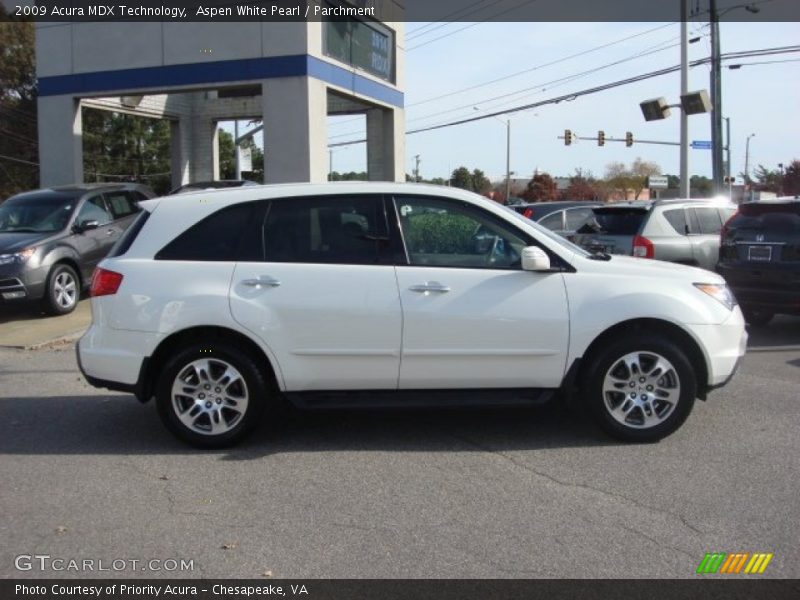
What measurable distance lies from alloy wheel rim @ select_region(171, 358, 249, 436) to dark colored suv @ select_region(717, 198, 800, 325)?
22.3ft

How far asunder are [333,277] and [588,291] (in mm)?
1749

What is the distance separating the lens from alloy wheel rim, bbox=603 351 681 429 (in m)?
5.25

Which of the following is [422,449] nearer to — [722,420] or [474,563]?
[474,563]

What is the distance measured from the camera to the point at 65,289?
1087 cm

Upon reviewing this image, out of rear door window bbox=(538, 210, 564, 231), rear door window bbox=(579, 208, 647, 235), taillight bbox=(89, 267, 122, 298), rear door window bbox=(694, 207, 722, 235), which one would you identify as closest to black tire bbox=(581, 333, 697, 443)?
taillight bbox=(89, 267, 122, 298)

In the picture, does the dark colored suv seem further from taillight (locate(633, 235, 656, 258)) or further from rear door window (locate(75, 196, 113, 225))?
rear door window (locate(75, 196, 113, 225))

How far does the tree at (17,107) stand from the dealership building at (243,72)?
24398 mm

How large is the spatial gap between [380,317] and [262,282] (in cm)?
83

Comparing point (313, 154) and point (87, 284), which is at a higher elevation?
Answer: point (313, 154)

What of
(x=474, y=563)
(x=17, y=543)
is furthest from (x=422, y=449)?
(x=17, y=543)

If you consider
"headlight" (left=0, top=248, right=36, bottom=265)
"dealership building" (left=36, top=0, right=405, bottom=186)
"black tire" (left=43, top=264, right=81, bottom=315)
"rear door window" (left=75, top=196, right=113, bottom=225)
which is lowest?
"black tire" (left=43, top=264, right=81, bottom=315)

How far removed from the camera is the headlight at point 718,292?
5422 mm

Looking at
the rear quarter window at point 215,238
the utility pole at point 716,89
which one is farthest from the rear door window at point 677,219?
the utility pole at point 716,89

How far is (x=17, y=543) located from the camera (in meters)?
3.87
